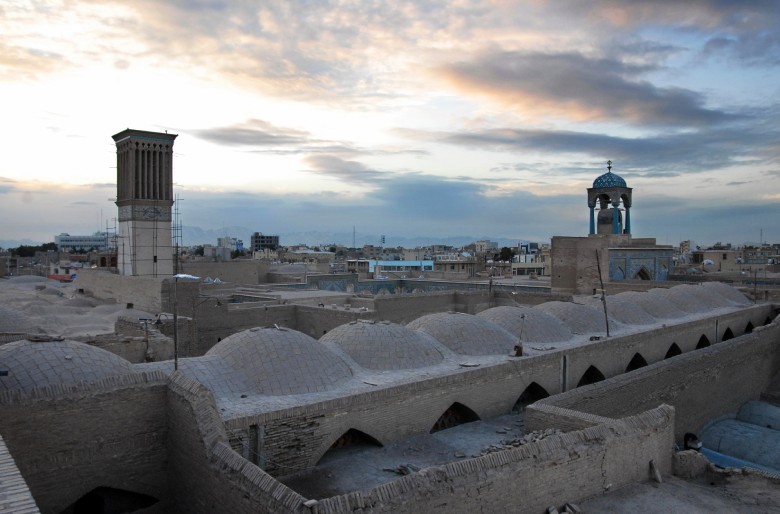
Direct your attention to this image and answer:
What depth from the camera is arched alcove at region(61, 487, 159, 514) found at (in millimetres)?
8250

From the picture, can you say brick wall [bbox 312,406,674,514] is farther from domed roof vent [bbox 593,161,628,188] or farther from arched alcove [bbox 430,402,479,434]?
domed roof vent [bbox 593,161,628,188]

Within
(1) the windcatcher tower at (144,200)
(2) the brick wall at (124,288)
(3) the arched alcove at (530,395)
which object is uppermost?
(1) the windcatcher tower at (144,200)

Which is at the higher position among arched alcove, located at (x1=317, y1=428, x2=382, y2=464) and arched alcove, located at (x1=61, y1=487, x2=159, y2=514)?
arched alcove, located at (x1=317, y1=428, x2=382, y2=464)

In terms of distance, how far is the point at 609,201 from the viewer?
3284 cm

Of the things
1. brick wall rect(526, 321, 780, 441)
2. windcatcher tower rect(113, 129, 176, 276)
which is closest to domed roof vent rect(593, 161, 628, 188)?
brick wall rect(526, 321, 780, 441)

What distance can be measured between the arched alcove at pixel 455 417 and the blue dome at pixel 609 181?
77.7ft

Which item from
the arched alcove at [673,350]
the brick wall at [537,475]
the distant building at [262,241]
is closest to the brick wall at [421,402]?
the brick wall at [537,475]

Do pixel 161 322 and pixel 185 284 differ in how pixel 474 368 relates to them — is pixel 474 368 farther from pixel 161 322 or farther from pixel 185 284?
pixel 185 284

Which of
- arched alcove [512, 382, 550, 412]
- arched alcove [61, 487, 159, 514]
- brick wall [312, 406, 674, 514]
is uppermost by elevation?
brick wall [312, 406, 674, 514]

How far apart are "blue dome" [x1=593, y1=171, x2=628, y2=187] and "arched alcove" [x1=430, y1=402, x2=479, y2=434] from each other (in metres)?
23.7

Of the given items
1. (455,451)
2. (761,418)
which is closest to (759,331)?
(761,418)

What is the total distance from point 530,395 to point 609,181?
71.5ft

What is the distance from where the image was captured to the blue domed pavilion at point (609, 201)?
31.9 metres

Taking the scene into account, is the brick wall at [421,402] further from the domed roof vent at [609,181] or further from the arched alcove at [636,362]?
the domed roof vent at [609,181]
